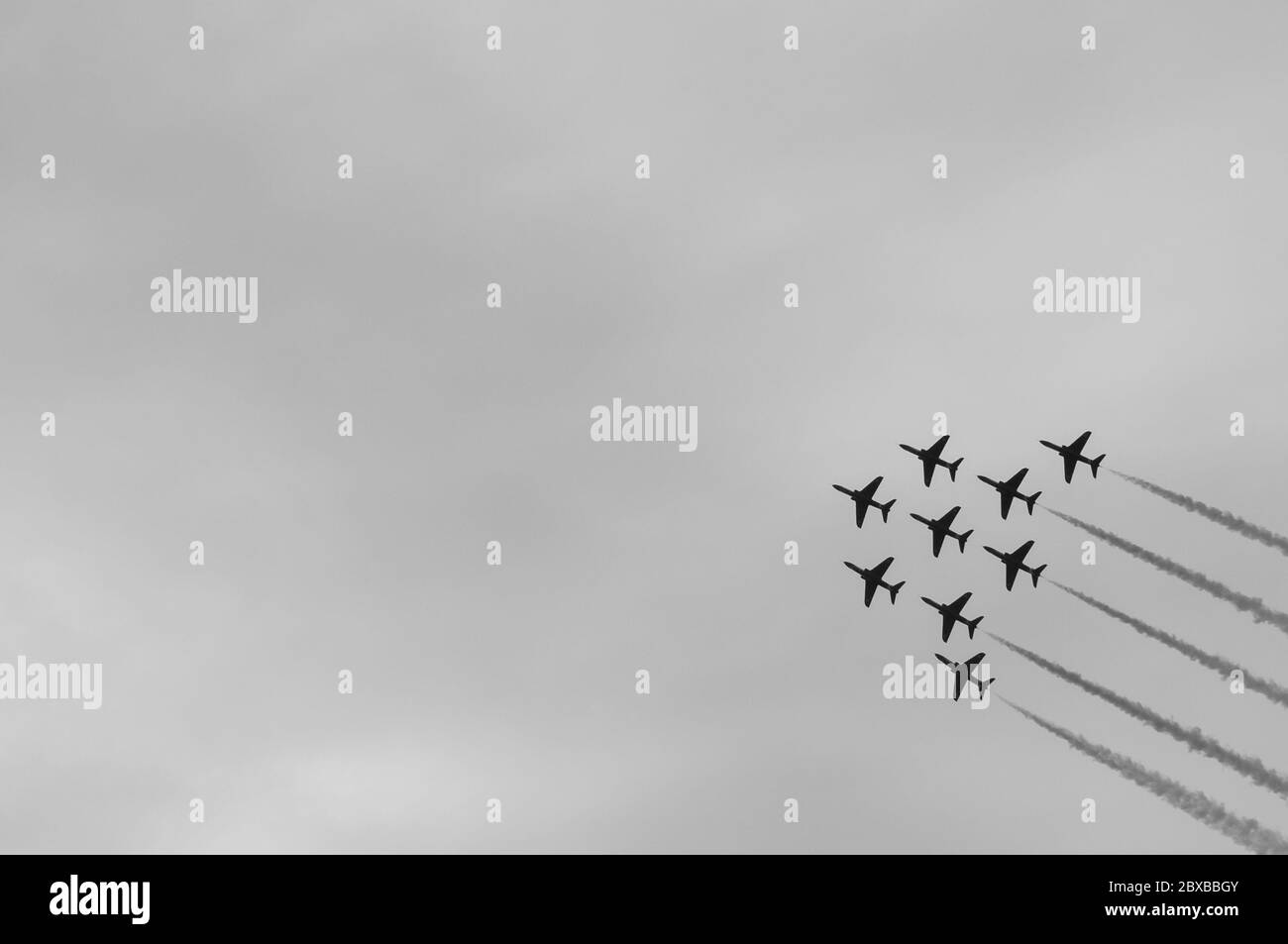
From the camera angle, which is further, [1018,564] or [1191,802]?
[1018,564]

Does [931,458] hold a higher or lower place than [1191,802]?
higher

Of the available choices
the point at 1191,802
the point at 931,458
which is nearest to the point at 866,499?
the point at 931,458

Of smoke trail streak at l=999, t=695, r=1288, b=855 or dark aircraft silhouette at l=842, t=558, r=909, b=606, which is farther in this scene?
dark aircraft silhouette at l=842, t=558, r=909, b=606

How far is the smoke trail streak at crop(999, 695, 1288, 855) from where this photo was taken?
125812 mm

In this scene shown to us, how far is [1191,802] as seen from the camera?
13038 centimetres

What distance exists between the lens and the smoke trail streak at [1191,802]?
126 m

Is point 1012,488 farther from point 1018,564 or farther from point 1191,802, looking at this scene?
point 1191,802

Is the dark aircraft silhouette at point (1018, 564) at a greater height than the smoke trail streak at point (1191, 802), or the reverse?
the dark aircraft silhouette at point (1018, 564)
